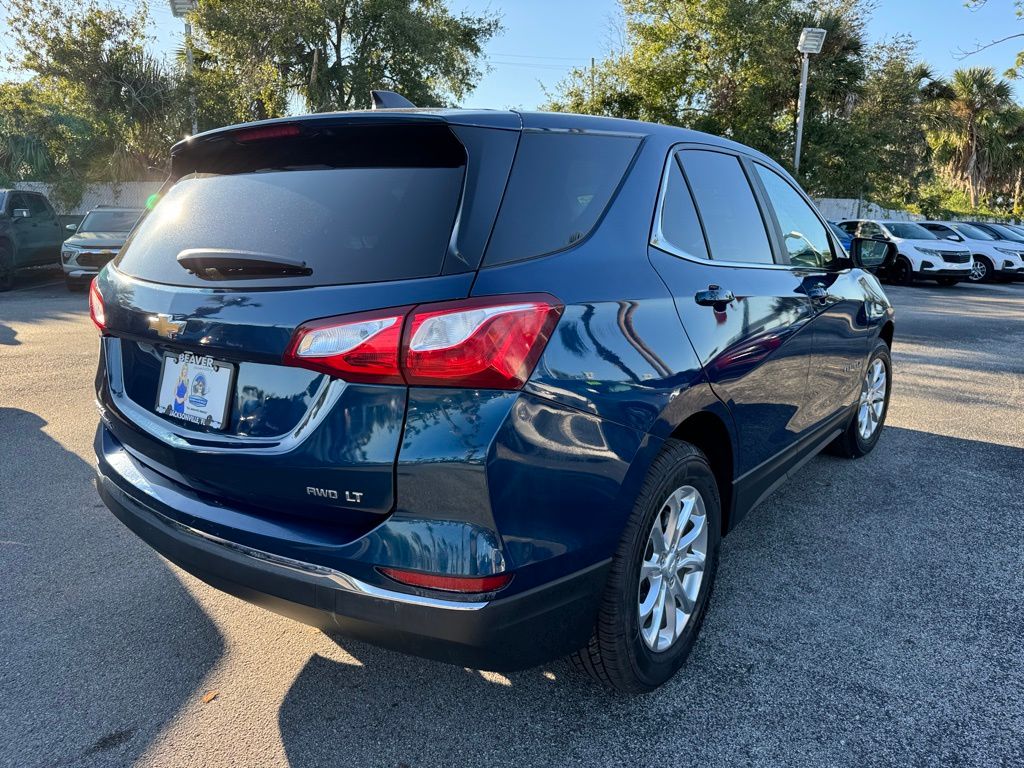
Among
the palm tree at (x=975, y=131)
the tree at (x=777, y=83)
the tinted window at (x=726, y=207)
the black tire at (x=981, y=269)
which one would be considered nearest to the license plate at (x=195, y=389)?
the tinted window at (x=726, y=207)

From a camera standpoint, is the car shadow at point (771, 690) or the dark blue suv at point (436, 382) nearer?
the dark blue suv at point (436, 382)

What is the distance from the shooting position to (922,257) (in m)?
17.3

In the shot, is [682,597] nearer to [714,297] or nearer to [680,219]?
[714,297]

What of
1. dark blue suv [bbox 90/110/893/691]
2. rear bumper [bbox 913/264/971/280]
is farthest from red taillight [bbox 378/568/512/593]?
rear bumper [bbox 913/264/971/280]

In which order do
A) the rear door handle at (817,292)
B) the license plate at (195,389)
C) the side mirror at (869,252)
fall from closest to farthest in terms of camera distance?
the license plate at (195,389), the rear door handle at (817,292), the side mirror at (869,252)

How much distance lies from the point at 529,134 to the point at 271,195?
758 mm

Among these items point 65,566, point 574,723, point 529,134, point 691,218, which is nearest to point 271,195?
point 529,134

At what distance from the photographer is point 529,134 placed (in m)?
2.08

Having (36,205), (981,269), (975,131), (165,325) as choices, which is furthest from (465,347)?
(975,131)

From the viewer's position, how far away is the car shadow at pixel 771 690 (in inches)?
84.9

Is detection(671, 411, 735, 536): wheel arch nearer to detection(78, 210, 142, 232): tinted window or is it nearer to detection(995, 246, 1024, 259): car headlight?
detection(78, 210, 142, 232): tinted window

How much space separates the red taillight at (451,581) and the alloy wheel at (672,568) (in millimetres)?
598

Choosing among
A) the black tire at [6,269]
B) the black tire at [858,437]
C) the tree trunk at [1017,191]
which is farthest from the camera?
the tree trunk at [1017,191]

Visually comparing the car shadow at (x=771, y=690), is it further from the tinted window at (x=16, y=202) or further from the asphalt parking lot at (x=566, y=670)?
the tinted window at (x=16, y=202)
